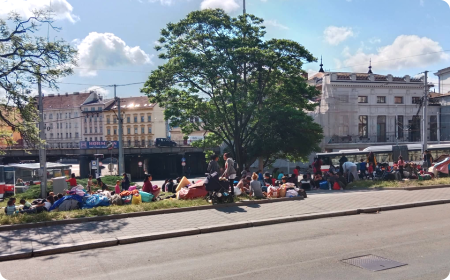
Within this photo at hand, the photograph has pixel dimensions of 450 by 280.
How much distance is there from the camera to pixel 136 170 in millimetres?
68875

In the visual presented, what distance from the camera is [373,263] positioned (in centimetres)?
733

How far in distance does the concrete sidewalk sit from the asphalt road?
A: 1.08 feet

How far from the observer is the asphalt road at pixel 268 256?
6.89 meters

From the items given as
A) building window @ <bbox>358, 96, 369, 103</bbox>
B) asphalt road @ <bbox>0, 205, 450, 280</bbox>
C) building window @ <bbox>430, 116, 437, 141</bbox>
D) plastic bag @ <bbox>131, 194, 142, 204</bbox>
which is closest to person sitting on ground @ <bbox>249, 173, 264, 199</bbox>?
asphalt road @ <bbox>0, 205, 450, 280</bbox>

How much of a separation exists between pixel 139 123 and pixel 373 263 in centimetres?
8590

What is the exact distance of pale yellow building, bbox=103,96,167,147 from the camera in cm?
8894

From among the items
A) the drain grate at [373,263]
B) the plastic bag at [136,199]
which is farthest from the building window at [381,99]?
the drain grate at [373,263]

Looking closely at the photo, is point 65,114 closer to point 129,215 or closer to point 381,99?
point 381,99

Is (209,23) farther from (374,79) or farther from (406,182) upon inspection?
(374,79)

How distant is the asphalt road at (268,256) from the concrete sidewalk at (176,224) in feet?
1.08

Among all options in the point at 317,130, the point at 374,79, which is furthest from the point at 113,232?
the point at 374,79

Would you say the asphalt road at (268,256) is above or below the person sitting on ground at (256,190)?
below

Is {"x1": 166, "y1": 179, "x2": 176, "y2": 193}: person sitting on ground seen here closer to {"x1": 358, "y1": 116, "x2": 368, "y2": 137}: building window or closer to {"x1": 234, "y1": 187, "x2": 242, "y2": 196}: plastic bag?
{"x1": 234, "y1": 187, "x2": 242, "y2": 196}: plastic bag

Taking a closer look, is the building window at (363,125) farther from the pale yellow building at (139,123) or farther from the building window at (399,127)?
the pale yellow building at (139,123)
